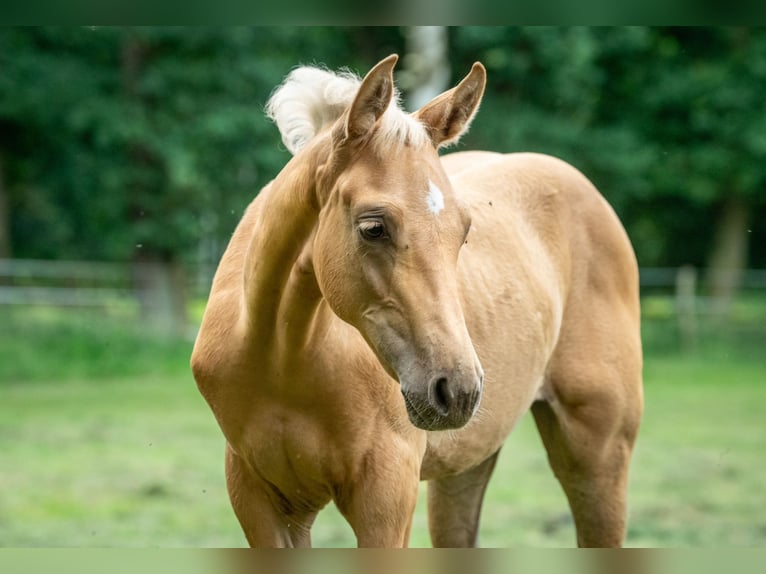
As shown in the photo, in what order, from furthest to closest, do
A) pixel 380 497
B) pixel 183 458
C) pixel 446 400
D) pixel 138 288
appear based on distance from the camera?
pixel 138 288
pixel 183 458
pixel 380 497
pixel 446 400

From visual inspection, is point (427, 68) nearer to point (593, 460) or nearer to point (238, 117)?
point (238, 117)

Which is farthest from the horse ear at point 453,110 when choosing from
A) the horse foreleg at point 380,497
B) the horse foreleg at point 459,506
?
the horse foreleg at point 459,506

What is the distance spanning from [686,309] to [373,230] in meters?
13.6

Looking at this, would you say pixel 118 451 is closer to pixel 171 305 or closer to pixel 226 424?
pixel 171 305

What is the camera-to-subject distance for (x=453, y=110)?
2.77m

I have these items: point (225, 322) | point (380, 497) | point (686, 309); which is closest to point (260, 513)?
point (380, 497)

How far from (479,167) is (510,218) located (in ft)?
1.15

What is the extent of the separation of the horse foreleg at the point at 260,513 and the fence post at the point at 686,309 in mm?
12691

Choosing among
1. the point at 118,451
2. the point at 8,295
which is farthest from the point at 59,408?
the point at 8,295

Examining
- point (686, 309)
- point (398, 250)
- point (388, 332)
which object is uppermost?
point (398, 250)

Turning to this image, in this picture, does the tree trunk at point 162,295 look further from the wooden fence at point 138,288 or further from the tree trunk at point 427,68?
the tree trunk at point 427,68

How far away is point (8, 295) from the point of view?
1373cm

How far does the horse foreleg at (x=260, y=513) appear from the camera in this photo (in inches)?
123

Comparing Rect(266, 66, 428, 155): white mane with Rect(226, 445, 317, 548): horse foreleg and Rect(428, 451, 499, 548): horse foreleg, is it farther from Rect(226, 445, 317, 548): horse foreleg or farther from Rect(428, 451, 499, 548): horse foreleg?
Rect(428, 451, 499, 548): horse foreleg
